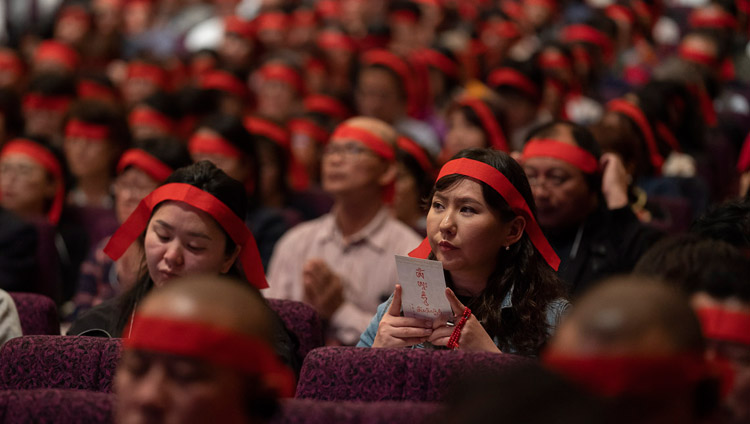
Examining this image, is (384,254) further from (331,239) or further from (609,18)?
(609,18)

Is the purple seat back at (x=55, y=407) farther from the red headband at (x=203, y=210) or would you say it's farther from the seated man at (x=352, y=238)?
the seated man at (x=352, y=238)

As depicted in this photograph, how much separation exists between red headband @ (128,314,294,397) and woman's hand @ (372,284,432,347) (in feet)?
2.97

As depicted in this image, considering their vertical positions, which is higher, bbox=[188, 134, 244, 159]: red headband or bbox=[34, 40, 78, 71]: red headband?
bbox=[34, 40, 78, 71]: red headband

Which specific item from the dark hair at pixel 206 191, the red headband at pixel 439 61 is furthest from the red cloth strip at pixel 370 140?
the red headband at pixel 439 61

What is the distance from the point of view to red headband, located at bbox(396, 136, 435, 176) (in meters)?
4.62

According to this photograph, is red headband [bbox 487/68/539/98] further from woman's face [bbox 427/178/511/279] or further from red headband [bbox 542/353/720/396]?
red headband [bbox 542/353/720/396]

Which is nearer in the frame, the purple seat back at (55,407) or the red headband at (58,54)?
the purple seat back at (55,407)

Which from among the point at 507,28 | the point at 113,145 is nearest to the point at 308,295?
the point at 113,145

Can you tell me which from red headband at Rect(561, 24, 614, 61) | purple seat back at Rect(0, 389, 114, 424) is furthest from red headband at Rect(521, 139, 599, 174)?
red headband at Rect(561, 24, 614, 61)

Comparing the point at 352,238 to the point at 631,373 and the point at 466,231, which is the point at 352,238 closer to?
the point at 466,231

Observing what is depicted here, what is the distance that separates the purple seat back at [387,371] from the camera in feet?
6.91

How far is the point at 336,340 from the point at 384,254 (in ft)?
1.40

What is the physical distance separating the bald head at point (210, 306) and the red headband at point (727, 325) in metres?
0.83

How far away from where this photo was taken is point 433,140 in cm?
651
